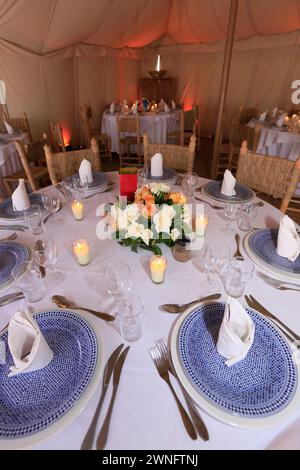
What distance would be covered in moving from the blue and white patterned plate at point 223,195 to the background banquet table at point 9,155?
2.46 metres

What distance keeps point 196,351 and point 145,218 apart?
52 centimetres

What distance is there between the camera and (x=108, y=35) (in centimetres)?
538

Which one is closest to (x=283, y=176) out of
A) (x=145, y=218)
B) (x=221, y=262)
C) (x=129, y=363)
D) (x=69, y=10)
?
(x=221, y=262)

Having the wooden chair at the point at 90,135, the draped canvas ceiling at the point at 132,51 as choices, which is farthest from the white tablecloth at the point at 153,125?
the draped canvas ceiling at the point at 132,51

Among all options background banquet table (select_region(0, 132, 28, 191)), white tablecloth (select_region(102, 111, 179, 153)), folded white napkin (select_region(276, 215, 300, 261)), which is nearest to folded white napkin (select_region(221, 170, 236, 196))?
folded white napkin (select_region(276, 215, 300, 261))

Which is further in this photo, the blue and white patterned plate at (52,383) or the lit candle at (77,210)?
the lit candle at (77,210)

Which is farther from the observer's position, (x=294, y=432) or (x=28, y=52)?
(x=28, y=52)

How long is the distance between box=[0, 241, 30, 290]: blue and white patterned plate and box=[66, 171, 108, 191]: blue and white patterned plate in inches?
24.9

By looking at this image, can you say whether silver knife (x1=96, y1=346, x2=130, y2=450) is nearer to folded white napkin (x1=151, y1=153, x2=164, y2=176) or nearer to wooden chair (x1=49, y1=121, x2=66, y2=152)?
folded white napkin (x1=151, y1=153, x2=164, y2=176)

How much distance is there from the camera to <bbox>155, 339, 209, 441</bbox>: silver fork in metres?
0.61

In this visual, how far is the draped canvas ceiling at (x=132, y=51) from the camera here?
13.8 feet

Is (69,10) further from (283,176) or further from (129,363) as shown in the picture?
(129,363)

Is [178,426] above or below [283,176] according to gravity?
below

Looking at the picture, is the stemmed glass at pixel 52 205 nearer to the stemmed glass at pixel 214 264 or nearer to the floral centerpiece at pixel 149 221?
the floral centerpiece at pixel 149 221
